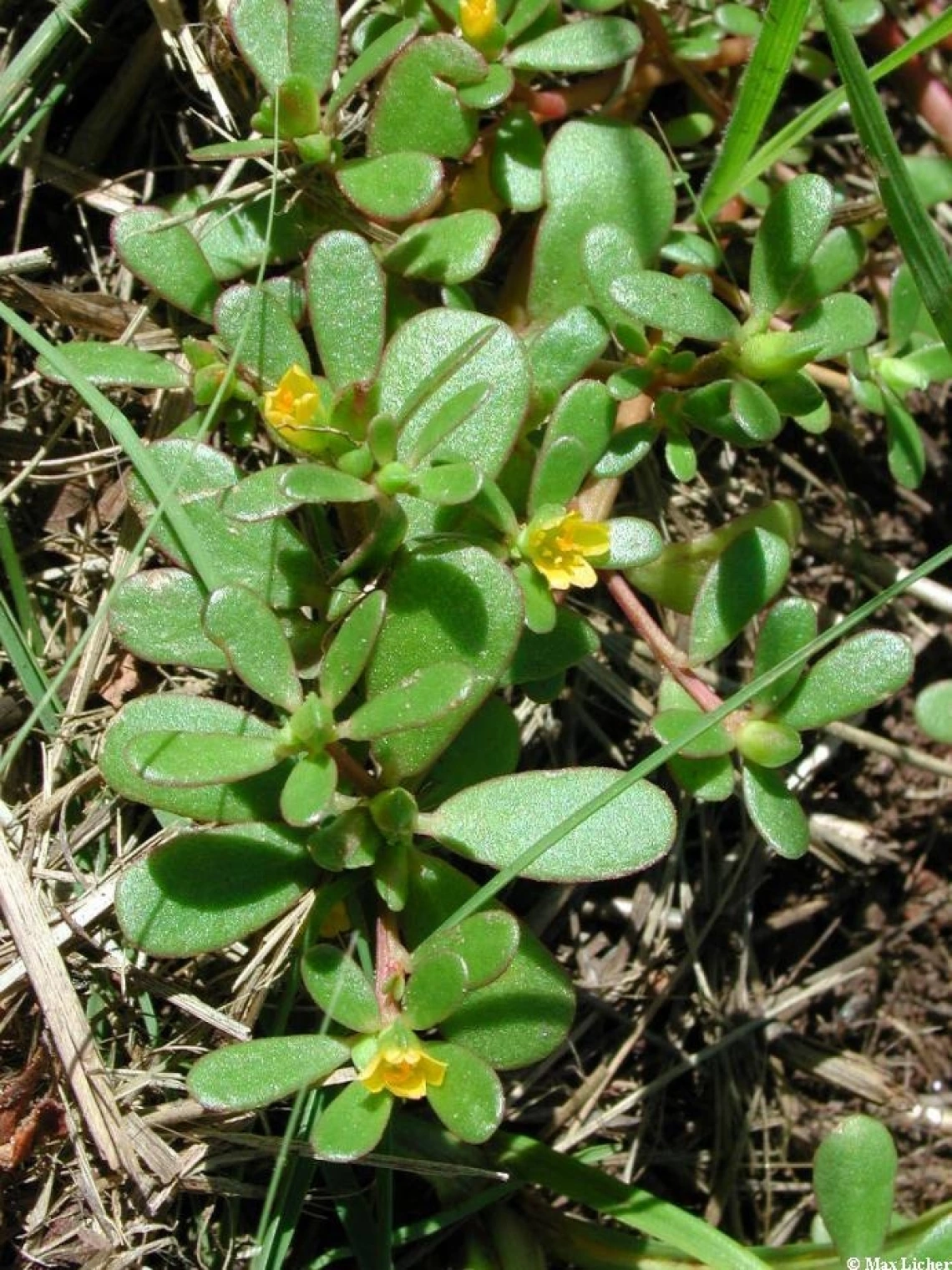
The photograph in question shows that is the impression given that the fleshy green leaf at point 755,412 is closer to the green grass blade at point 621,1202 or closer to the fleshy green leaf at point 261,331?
the fleshy green leaf at point 261,331

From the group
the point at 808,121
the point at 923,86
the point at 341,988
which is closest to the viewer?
the point at 341,988

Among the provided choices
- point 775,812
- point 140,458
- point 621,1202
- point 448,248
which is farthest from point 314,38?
point 621,1202

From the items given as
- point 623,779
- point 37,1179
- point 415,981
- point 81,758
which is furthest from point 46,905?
point 623,779

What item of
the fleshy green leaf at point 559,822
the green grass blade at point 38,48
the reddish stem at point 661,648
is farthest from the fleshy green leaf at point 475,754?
the green grass blade at point 38,48

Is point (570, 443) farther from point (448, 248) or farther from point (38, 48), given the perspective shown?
point (38, 48)

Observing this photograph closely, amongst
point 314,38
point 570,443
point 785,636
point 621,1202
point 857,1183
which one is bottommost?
point 621,1202

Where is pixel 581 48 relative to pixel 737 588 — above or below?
above
